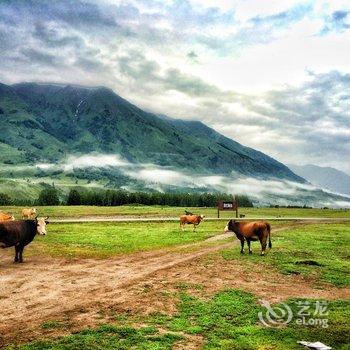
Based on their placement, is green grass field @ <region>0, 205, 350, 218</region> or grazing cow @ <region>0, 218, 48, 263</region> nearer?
grazing cow @ <region>0, 218, 48, 263</region>

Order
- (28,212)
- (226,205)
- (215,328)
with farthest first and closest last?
(28,212), (226,205), (215,328)

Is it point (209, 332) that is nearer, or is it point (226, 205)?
point (209, 332)

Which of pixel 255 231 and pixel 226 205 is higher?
pixel 226 205

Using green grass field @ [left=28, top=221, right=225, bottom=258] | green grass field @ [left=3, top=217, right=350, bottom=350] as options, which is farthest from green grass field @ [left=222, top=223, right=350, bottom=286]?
green grass field @ [left=28, top=221, right=225, bottom=258]

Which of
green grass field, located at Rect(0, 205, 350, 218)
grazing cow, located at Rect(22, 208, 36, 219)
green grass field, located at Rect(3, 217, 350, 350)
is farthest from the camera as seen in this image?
green grass field, located at Rect(0, 205, 350, 218)

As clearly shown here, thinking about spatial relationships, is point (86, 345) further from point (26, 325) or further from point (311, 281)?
point (311, 281)

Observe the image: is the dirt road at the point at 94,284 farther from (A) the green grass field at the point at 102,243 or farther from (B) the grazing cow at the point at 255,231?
(B) the grazing cow at the point at 255,231

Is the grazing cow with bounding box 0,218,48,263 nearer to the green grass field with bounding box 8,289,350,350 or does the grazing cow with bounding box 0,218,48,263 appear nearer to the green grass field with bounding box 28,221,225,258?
the green grass field with bounding box 28,221,225,258

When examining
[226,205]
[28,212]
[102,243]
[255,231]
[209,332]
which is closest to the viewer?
[209,332]

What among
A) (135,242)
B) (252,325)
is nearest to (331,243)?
(135,242)

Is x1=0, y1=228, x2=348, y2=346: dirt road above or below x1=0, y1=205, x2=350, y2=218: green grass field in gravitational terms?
below

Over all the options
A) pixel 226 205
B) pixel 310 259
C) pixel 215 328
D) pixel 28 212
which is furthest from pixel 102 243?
pixel 28 212

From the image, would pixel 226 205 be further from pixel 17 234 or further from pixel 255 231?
pixel 17 234

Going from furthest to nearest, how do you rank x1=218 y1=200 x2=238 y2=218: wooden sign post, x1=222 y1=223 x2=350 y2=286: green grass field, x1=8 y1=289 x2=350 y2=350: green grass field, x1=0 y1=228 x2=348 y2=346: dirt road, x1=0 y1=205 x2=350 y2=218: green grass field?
x1=0 y1=205 x2=350 y2=218: green grass field < x1=218 y1=200 x2=238 y2=218: wooden sign post < x1=222 y1=223 x2=350 y2=286: green grass field < x1=0 y1=228 x2=348 y2=346: dirt road < x1=8 y1=289 x2=350 y2=350: green grass field
